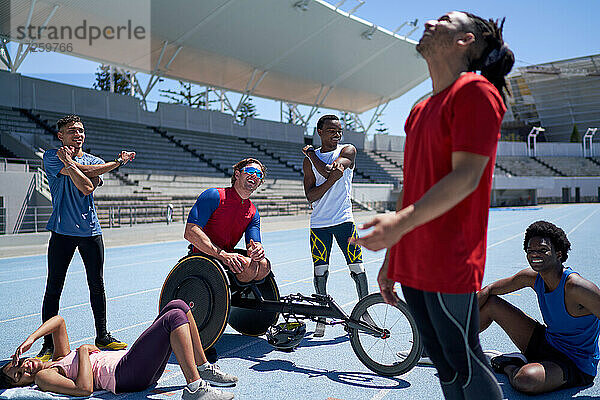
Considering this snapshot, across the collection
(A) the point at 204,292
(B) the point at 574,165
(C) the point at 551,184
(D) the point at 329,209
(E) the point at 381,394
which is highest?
(B) the point at 574,165

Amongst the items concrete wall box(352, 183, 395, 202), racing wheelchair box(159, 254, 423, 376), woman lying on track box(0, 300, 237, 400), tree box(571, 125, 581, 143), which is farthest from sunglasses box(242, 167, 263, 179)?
tree box(571, 125, 581, 143)

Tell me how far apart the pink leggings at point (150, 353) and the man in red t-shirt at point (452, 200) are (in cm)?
171

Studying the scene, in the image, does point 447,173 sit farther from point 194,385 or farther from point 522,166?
point 522,166

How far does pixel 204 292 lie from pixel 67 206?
56.2 inches

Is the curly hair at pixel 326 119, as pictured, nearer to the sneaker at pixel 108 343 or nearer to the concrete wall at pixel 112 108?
the sneaker at pixel 108 343

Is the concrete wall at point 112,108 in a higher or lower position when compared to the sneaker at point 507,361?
higher

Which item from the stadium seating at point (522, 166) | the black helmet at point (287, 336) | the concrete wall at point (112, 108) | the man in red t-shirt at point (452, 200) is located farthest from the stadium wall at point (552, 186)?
the man in red t-shirt at point (452, 200)

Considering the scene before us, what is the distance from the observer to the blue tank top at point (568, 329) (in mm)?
3197

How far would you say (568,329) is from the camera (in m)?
3.26

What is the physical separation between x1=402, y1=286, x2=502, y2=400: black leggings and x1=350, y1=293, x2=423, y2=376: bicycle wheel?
172 cm

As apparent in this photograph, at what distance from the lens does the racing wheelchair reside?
3.76 meters

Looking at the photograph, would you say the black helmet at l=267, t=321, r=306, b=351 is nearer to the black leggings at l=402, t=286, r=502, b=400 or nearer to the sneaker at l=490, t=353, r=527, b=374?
the sneaker at l=490, t=353, r=527, b=374

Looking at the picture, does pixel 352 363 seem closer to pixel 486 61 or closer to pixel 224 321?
pixel 224 321

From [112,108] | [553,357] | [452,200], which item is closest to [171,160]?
[112,108]
